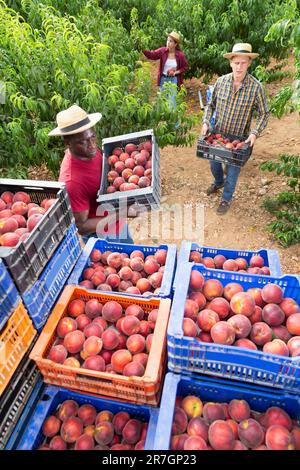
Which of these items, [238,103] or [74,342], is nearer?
[74,342]

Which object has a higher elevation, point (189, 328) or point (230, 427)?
point (189, 328)

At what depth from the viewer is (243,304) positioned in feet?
6.07

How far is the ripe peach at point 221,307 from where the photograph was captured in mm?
1902

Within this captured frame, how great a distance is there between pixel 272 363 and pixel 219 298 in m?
0.50

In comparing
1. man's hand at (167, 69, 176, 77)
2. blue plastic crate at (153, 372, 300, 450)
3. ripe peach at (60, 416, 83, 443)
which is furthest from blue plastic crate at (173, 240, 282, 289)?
man's hand at (167, 69, 176, 77)

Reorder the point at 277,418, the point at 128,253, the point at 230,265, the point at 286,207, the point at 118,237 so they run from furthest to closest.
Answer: the point at 286,207, the point at 118,237, the point at 128,253, the point at 230,265, the point at 277,418

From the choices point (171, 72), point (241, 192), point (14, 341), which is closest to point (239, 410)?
point (14, 341)

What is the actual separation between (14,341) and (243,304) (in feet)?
4.13

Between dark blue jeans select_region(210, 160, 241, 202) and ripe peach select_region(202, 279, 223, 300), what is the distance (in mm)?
2919

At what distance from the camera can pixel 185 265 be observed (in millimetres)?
2002

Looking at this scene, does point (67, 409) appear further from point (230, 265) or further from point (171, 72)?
point (171, 72)

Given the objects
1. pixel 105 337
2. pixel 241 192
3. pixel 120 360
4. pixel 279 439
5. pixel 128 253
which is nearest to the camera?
pixel 279 439
